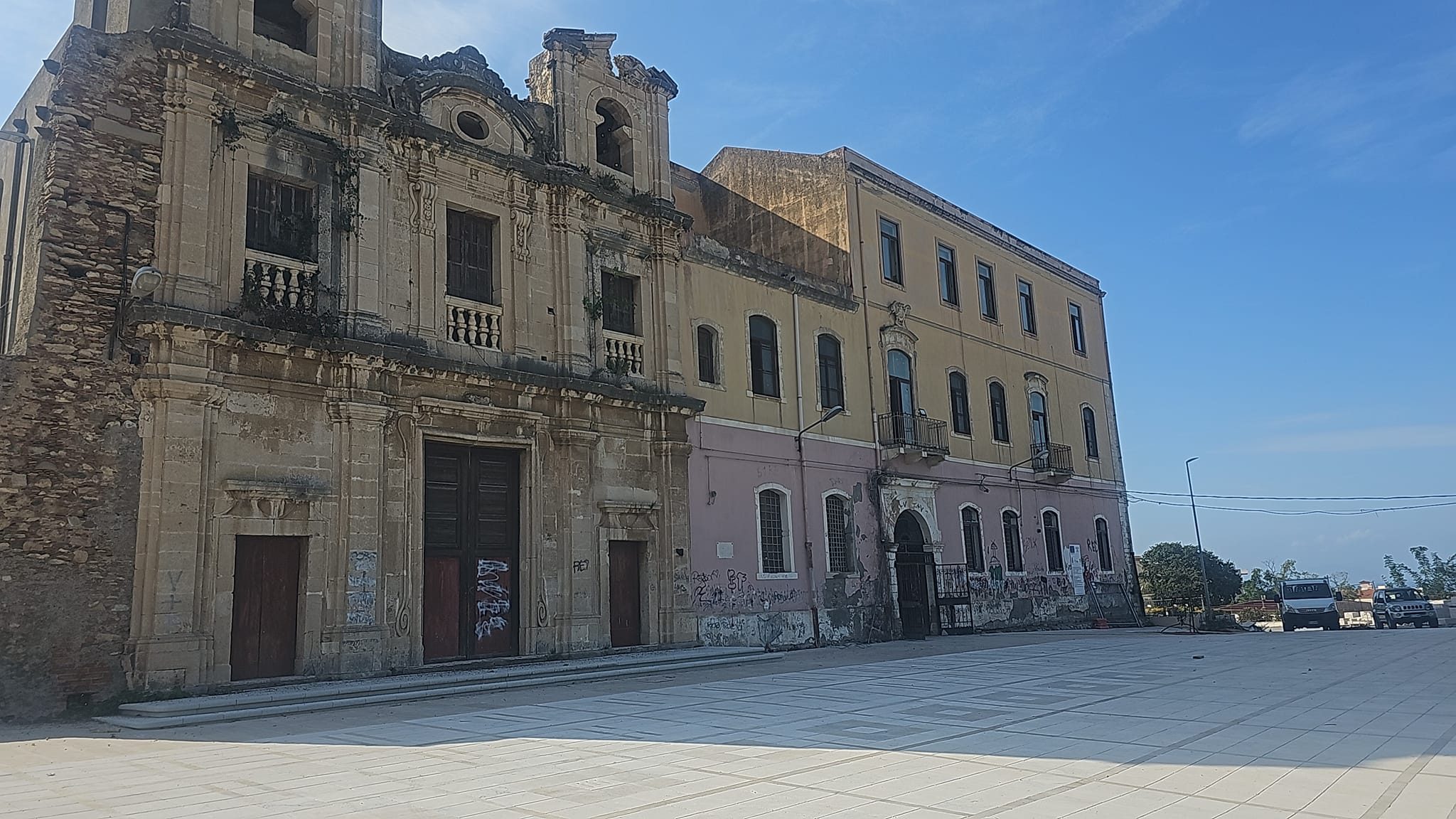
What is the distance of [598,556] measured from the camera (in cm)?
1784

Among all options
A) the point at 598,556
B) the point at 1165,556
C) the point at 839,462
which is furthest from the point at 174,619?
the point at 1165,556

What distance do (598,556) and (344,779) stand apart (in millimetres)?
10536

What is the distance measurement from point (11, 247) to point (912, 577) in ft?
64.8

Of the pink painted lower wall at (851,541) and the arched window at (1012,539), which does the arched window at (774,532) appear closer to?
the pink painted lower wall at (851,541)

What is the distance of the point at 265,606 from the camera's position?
13.7 m

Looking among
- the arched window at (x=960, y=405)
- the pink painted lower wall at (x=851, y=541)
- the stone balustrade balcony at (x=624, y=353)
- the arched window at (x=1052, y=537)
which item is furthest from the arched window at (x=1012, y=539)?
the stone balustrade balcony at (x=624, y=353)

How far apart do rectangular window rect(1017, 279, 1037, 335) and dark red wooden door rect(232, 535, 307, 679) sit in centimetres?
2437

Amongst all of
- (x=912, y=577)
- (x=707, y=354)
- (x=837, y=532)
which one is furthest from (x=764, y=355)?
(x=912, y=577)

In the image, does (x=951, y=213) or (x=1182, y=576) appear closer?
(x=951, y=213)

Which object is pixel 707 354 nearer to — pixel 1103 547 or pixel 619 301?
pixel 619 301

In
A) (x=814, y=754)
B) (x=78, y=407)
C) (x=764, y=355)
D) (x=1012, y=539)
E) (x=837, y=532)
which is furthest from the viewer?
(x=1012, y=539)

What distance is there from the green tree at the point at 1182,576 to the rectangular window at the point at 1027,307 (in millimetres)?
19300

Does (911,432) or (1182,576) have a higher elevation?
(911,432)

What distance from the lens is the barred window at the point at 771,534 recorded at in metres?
21.1
